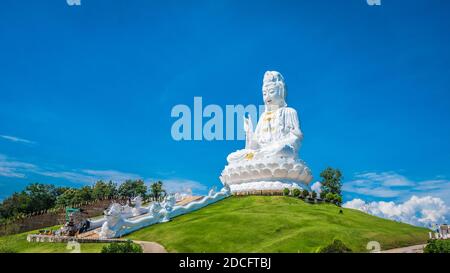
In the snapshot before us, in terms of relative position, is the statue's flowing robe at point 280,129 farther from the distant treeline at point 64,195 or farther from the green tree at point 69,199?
the green tree at point 69,199

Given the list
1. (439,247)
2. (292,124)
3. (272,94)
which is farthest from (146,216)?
(272,94)

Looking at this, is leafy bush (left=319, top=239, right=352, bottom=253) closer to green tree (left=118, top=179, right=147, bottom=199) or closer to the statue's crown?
the statue's crown

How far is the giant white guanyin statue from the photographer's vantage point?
95.7 ft

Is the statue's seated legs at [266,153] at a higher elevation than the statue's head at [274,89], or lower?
lower

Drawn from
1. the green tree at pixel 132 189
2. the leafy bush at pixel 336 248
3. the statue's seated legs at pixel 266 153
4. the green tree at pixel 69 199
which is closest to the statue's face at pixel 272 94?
the statue's seated legs at pixel 266 153

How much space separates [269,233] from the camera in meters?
17.3

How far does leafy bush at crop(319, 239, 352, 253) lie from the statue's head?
19.4 metres

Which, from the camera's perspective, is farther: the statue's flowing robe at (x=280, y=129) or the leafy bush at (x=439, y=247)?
the statue's flowing robe at (x=280, y=129)

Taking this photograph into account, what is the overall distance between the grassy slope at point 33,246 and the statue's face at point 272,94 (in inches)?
753

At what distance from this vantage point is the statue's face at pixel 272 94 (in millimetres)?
33344

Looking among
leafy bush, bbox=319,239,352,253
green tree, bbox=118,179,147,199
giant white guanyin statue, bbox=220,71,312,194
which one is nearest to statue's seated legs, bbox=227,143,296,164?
giant white guanyin statue, bbox=220,71,312,194

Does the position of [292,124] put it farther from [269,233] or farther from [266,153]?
[269,233]
